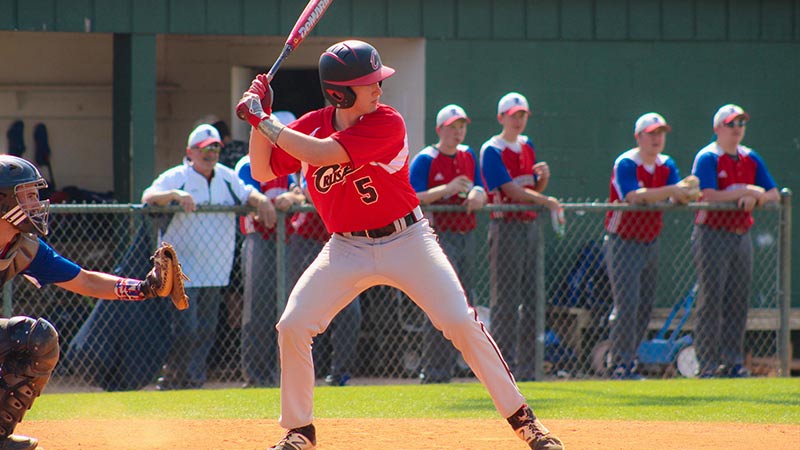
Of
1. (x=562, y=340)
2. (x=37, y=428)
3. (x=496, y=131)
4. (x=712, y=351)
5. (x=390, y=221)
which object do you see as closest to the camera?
(x=390, y=221)

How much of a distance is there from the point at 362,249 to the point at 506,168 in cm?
441

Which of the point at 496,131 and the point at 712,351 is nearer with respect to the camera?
the point at 712,351

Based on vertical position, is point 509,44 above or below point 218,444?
above

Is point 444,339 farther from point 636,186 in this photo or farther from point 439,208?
point 636,186

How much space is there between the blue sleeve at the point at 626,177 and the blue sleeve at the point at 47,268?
5304mm

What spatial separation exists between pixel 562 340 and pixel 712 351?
58.3 inches

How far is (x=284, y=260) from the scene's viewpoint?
9.16m

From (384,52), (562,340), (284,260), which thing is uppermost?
(384,52)

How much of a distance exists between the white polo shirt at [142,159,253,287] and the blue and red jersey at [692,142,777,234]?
3803 millimetres

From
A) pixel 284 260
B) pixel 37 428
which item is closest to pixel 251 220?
pixel 284 260

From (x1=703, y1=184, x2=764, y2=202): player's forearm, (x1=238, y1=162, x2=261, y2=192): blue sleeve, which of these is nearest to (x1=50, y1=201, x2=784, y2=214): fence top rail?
(x1=703, y1=184, x2=764, y2=202): player's forearm

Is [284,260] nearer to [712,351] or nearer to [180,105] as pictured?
Answer: [712,351]

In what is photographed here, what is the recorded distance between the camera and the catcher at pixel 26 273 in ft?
18.0

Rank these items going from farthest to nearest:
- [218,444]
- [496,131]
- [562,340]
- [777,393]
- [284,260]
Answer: [496,131], [562,340], [284,260], [777,393], [218,444]
